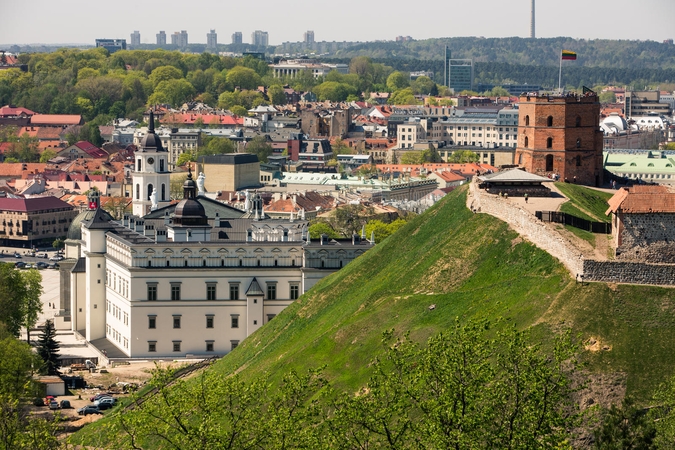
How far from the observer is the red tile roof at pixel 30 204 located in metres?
153

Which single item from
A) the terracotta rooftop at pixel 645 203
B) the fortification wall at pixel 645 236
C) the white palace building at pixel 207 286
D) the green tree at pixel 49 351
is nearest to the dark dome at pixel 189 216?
the white palace building at pixel 207 286

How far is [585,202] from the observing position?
2406 inches

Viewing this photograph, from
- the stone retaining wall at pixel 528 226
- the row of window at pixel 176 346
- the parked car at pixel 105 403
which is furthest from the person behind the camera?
the row of window at pixel 176 346

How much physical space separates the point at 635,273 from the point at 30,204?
113 meters

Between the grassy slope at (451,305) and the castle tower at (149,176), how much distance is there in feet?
127

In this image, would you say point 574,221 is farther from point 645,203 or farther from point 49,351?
point 49,351

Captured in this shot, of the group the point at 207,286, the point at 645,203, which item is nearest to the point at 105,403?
the point at 207,286

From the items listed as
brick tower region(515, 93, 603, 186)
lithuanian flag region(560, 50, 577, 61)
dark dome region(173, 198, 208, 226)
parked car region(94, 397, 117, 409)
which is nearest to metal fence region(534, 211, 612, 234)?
brick tower region(515, 93, 603, 186)

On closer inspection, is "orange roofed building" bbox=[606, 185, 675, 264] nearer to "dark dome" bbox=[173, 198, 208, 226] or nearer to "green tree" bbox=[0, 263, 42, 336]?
"dark dome" bbox=[173, 198, 208, 226]

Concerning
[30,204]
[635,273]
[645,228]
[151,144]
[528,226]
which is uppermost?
[645,228]

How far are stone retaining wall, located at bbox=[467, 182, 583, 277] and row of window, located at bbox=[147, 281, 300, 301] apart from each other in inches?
786

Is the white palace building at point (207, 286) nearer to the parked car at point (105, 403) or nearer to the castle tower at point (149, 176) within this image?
the parked car at point (105, 403)

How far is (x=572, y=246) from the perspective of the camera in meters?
50.1

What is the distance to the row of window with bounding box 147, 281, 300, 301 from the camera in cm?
8300
